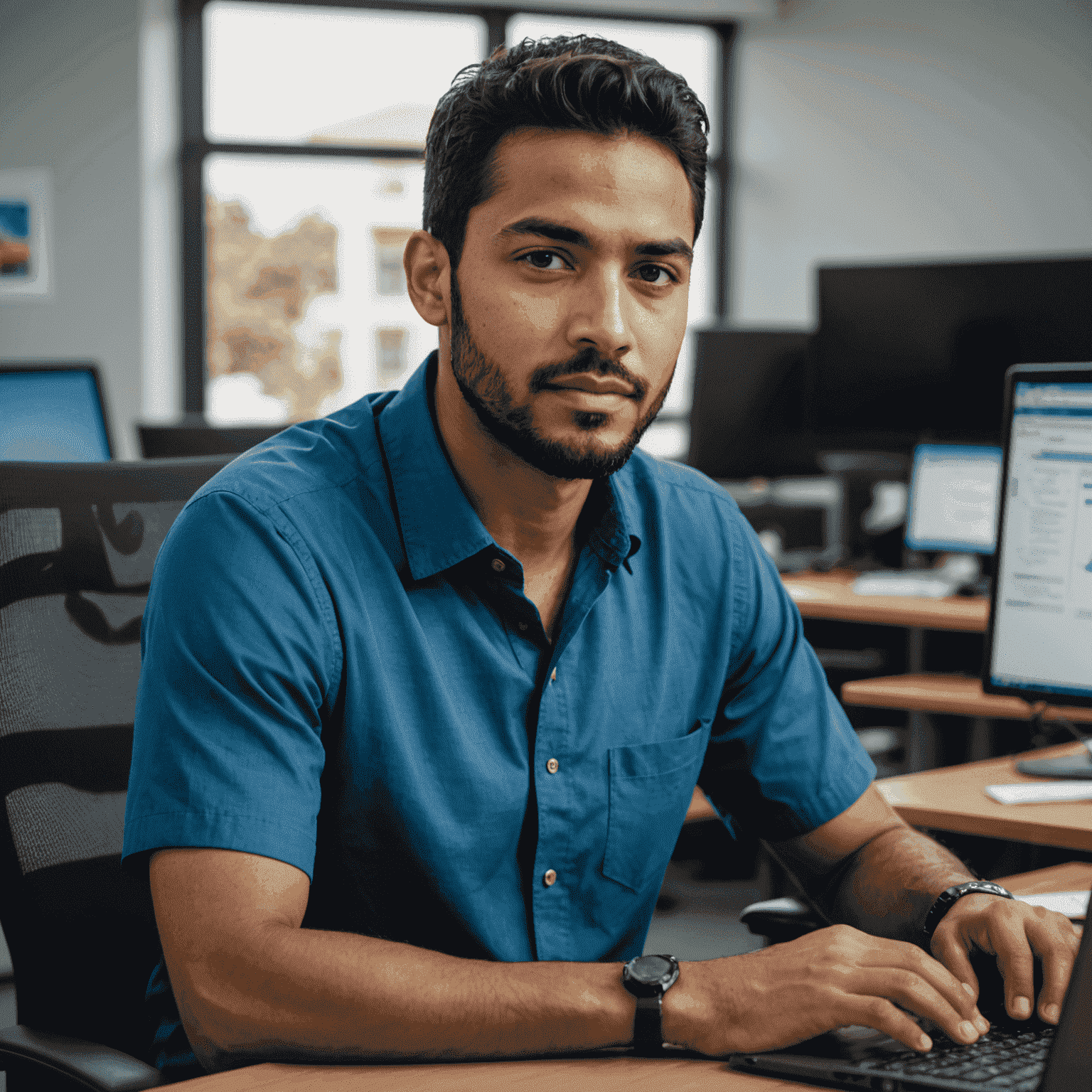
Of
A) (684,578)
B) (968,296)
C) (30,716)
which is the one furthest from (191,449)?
(968,296)

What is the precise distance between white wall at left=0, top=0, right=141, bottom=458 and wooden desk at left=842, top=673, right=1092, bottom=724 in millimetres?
3463

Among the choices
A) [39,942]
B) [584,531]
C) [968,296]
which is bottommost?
[39,942]

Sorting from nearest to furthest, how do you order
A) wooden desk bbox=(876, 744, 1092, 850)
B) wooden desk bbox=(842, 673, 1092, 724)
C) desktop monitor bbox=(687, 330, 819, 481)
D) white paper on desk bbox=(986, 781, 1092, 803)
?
wooden desk bbox=(876, 744, 1092, 850), white paper on desk bbox=(986, 781, 1092, 803), wooden desk bbox=(842, 673, 1092, 724), desktop monitor bbox=(687, 330, 819, 481)

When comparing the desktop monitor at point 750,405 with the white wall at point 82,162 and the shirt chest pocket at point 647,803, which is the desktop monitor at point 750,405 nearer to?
the white wall at point 82,162

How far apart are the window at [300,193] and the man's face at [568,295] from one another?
4.38 meters

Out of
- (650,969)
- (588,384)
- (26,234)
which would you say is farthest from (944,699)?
(26,234)

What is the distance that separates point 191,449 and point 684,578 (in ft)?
4.18

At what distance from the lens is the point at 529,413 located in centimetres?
110

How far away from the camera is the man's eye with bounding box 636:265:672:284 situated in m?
1.12

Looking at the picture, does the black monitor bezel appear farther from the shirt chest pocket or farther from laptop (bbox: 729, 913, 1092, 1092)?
laptop (bbox: 729, 913, 1092, 1092)

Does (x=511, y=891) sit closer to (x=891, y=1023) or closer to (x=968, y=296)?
(x=891, y=1023)

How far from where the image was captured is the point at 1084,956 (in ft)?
2.06

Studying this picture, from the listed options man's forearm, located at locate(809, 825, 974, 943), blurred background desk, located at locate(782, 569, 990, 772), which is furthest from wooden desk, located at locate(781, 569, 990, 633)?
man's forearm, located at locate(809, 825, 974, 943)

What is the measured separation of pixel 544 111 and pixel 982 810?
90 cm
